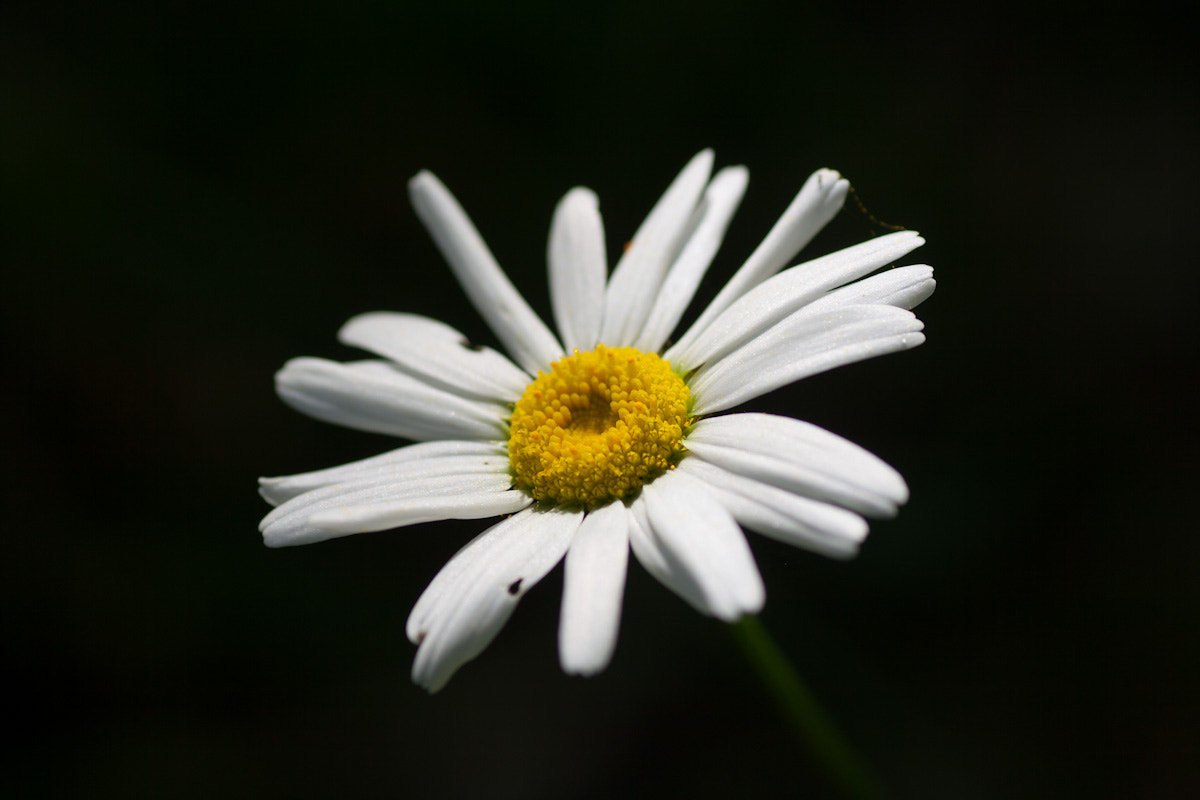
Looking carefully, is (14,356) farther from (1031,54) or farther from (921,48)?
(1031,54)

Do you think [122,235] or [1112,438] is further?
[122,235]

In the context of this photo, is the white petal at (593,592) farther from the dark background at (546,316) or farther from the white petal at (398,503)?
the dark background at (546,316)

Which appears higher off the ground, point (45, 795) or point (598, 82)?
point (598, 82)

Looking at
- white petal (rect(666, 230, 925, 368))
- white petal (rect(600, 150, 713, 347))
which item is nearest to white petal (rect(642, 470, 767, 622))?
white petal (rect(666, 230, 925, 368))

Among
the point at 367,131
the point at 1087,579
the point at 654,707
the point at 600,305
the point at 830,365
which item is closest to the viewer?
the point at 830,365

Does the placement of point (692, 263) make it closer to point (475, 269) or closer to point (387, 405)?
point (475, 269)

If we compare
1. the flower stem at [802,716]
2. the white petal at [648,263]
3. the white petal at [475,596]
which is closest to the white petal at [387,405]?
the white petal at [648,263]

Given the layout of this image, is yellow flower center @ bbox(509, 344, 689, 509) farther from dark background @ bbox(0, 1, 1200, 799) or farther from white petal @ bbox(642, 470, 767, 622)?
dark background @ bbox(0, 1, 1200, 799)

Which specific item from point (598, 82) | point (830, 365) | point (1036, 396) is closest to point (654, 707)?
point (1036, 396)
